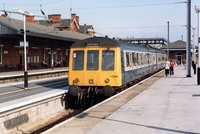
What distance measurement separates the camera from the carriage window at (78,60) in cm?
1650

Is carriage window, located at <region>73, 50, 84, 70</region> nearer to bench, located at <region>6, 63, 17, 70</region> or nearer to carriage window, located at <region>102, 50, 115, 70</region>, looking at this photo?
carriage window, located at <region>102, 50, 115, 70</region>

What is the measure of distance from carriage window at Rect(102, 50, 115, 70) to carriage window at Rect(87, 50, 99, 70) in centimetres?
31

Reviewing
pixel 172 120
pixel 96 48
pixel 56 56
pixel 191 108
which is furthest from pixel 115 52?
pixel 56 56

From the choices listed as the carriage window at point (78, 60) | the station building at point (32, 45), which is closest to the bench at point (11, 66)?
the station building at point (32, 45)

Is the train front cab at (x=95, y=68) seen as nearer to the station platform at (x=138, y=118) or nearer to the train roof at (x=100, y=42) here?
the train roof at (x=100, y=42)

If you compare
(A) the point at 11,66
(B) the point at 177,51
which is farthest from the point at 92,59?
(B) the point at 177,51

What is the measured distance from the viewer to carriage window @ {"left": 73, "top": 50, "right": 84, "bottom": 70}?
16.5 metres

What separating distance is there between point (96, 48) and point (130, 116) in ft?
19.3

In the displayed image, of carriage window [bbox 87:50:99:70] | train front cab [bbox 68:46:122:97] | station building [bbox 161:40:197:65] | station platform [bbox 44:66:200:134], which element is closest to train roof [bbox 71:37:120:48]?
train front cab [bbox 68:46:122:97]

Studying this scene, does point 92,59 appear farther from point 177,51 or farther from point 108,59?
point 177,51

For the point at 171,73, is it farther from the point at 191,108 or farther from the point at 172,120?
the point at 172,120

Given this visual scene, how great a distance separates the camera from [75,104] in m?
17.4

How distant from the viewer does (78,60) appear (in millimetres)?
16594

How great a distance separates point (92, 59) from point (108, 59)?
0.70 m
